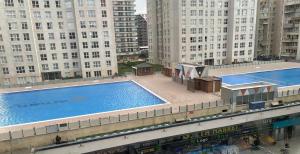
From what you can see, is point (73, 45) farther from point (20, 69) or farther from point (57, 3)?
point (20, 69)

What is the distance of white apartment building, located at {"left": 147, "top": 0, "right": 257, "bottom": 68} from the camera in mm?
58500

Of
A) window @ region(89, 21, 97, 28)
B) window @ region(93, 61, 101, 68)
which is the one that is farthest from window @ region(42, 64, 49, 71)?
window @ region(89, 21, 97, 28)

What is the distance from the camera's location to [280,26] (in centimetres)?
7306

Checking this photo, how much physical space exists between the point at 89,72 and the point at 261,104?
36.7 m

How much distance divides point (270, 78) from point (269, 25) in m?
42.4

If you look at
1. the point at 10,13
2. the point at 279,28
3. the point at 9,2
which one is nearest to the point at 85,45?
the point at 10,13

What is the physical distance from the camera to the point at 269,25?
76.4m

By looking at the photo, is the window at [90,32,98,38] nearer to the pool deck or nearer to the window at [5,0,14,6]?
the pool deck

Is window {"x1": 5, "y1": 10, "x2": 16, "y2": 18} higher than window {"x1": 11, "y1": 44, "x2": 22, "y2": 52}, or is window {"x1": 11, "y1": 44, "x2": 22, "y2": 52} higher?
window {"x1": 5, "y1": 10, "x2": 16, "y2": 18}

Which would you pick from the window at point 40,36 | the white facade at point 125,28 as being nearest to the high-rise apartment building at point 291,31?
the white facade at point 125,28

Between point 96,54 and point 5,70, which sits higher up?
point 96,54

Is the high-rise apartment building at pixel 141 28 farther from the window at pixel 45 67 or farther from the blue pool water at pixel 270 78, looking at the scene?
the blue pool water at pixel 270 78

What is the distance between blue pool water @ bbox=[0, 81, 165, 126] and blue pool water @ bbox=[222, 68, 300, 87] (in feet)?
59.8

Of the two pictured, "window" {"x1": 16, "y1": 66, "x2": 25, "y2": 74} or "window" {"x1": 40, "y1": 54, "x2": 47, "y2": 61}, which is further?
"window" {"x1": 40, "y1": 54, "x2": 47, "y2": 61}
